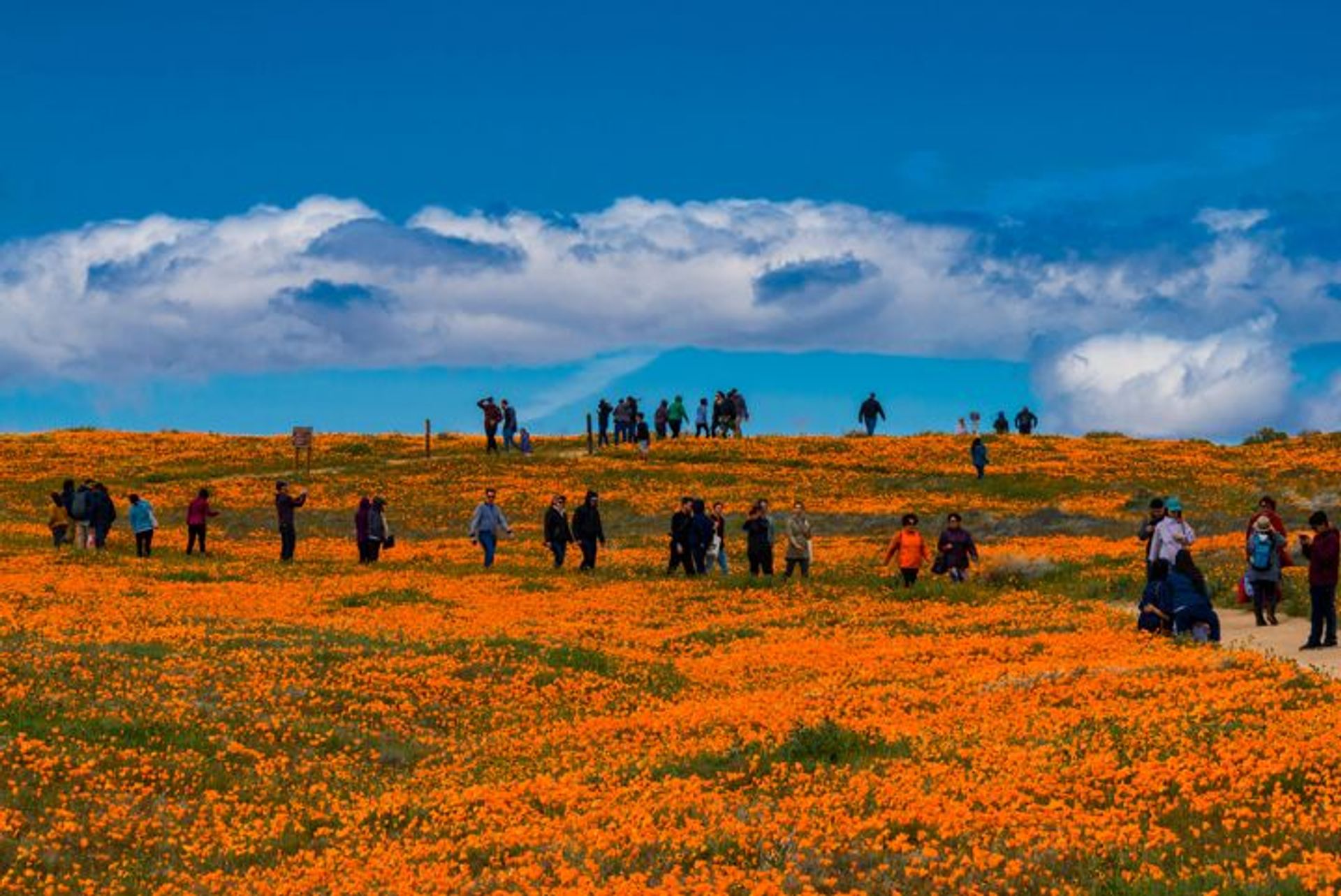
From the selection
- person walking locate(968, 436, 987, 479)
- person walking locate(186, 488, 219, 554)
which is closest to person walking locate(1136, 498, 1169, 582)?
person walking locate(186, 488, 219, 554)

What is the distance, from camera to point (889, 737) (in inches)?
653

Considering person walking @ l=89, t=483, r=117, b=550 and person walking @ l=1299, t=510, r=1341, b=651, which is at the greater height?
person walking @ l=89, t=483, r=117, b=550

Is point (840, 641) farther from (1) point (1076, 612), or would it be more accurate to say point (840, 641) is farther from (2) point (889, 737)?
(2) point (889, 737)

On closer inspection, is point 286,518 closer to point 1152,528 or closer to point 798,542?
point 798,542

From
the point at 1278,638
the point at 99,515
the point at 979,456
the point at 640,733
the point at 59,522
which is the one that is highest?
the point at 979,456

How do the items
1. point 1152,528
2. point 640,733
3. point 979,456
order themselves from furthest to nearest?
point 979,456 → point 1152,528 → point 640,733

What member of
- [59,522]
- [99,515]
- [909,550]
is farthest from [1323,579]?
[59,522]

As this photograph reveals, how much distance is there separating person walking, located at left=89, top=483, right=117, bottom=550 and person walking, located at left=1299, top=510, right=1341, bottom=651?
3333 cm

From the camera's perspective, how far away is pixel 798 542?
3725 cm

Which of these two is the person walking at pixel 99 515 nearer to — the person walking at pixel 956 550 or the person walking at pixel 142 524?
the person walking at pixel 142 524

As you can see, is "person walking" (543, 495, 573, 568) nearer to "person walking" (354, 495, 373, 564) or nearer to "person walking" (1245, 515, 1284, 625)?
"person walking" (354, 495, 373, 564)

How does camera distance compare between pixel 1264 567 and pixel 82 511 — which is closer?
pixel 1264 567

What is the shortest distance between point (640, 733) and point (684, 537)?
801 inches

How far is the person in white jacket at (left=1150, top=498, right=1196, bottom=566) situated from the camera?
2634cm
